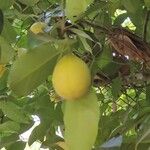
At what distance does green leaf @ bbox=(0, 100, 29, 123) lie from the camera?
111 centimetres

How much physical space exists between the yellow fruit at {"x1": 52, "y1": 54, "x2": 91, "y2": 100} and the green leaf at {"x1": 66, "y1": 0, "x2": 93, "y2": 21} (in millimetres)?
60

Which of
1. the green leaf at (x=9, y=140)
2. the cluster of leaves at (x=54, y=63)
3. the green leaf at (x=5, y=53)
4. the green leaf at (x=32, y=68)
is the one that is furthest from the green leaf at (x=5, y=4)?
the green leaf at (x=9, y=140)

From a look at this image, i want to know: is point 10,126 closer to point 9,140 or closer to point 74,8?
point 9,140

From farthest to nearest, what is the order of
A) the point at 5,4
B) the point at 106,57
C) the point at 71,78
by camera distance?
1. the point at 106,57
2. the point at 5,4
3. the point at 71,78

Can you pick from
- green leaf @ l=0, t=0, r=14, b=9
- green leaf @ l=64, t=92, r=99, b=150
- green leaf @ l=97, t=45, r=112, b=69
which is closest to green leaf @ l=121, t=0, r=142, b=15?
green leaf @ l=97, t=45, r=112, b=69

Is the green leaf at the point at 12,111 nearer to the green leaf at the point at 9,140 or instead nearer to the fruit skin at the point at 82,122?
the green leaf at the point at 9,140

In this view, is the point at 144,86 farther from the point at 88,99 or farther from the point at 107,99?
the point at 88,99

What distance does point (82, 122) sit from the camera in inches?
26.5

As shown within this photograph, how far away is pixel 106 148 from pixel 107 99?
68 centimetres

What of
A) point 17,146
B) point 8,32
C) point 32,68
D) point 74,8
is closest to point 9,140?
point 17,146

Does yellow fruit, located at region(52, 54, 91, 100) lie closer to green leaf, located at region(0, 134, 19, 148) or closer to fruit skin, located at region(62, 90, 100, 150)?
fruit skin, located at region(62, 90, 100, 150)

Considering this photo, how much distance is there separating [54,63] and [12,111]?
0.41m

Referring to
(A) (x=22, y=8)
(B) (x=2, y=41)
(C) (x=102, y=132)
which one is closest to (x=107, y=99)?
(C) (x=102, y=132)

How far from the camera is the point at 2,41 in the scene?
2.78 ft
